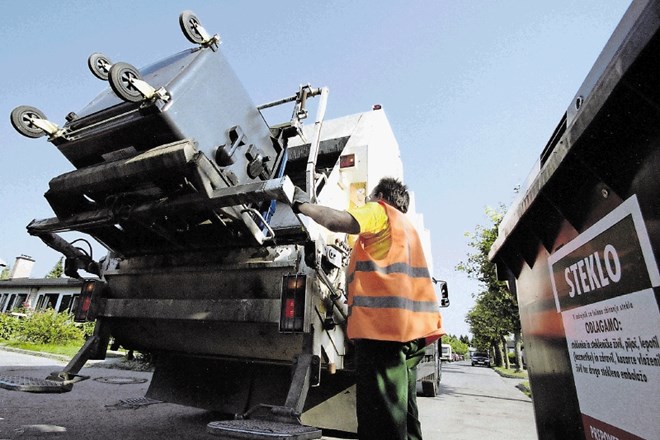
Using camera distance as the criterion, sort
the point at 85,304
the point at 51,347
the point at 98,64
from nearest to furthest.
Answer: the point at 98,64 → the point at 85,304 → the point at 51,347

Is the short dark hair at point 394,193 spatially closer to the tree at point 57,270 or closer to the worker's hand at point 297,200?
the worker's hand at point 297,200

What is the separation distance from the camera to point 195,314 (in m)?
2.51

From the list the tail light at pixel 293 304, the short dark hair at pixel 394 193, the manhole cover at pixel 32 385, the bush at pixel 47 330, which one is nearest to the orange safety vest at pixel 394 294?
the short dark hair at pixel 394 193

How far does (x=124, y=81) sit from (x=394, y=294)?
1.81 metres

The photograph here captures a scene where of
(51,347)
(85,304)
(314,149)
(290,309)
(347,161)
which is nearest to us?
(290,309)

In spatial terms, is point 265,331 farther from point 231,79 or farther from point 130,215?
point 231,79

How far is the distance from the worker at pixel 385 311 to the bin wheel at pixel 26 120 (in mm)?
1852

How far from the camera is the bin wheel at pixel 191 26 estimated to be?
239 centimetres

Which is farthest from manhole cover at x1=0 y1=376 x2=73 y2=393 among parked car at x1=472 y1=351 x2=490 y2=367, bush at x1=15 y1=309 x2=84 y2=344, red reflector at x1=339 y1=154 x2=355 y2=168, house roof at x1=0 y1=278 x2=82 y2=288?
parked car at x1=472 y1=351 x2=490 y2=367

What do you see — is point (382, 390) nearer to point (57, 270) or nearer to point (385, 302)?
point (385, 302)

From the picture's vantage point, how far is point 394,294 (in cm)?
182

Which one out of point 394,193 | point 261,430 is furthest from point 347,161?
point 261,430

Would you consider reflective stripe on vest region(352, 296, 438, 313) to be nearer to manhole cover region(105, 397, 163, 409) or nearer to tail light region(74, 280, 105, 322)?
tail light region(74, 280, 105, 322)

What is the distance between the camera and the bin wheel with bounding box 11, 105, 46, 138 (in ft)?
7.62
